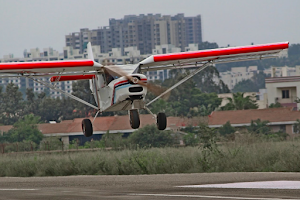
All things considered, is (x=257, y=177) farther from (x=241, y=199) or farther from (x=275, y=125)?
(x=275, y=125)

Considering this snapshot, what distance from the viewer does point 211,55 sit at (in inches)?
806

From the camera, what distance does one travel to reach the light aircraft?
17000 millimetres

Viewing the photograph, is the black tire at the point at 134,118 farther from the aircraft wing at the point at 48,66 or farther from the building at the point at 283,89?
the building at the point at 283,89

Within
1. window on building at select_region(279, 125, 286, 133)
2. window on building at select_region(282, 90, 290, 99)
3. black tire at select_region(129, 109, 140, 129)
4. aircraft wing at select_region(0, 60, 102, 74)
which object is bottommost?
window on building at select_region(279, 125, 286, 133)

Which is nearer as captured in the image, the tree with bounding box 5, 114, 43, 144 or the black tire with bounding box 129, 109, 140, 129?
the black tire with bounding box 129, 109, 140, 129

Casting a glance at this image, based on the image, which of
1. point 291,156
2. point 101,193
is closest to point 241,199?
point 101,193

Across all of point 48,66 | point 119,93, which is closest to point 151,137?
point 48,66

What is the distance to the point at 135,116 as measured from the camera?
17.6 meters

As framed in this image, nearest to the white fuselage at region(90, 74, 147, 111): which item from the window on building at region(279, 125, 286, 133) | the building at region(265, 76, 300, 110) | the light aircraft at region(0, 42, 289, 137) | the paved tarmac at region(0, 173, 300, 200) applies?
the light aircraft at region(0, 42, 289, 137)

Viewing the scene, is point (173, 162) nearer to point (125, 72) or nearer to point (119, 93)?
point (119, 93)

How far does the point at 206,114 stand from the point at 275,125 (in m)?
10.3

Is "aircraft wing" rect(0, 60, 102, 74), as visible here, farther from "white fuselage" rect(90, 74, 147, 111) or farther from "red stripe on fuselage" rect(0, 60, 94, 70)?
"white fuselage" rect(90, 74, 147, 111)

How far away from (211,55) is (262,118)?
43171mm

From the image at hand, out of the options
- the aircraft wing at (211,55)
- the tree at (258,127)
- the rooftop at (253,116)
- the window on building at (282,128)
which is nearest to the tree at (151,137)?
the tree at (258,127)
